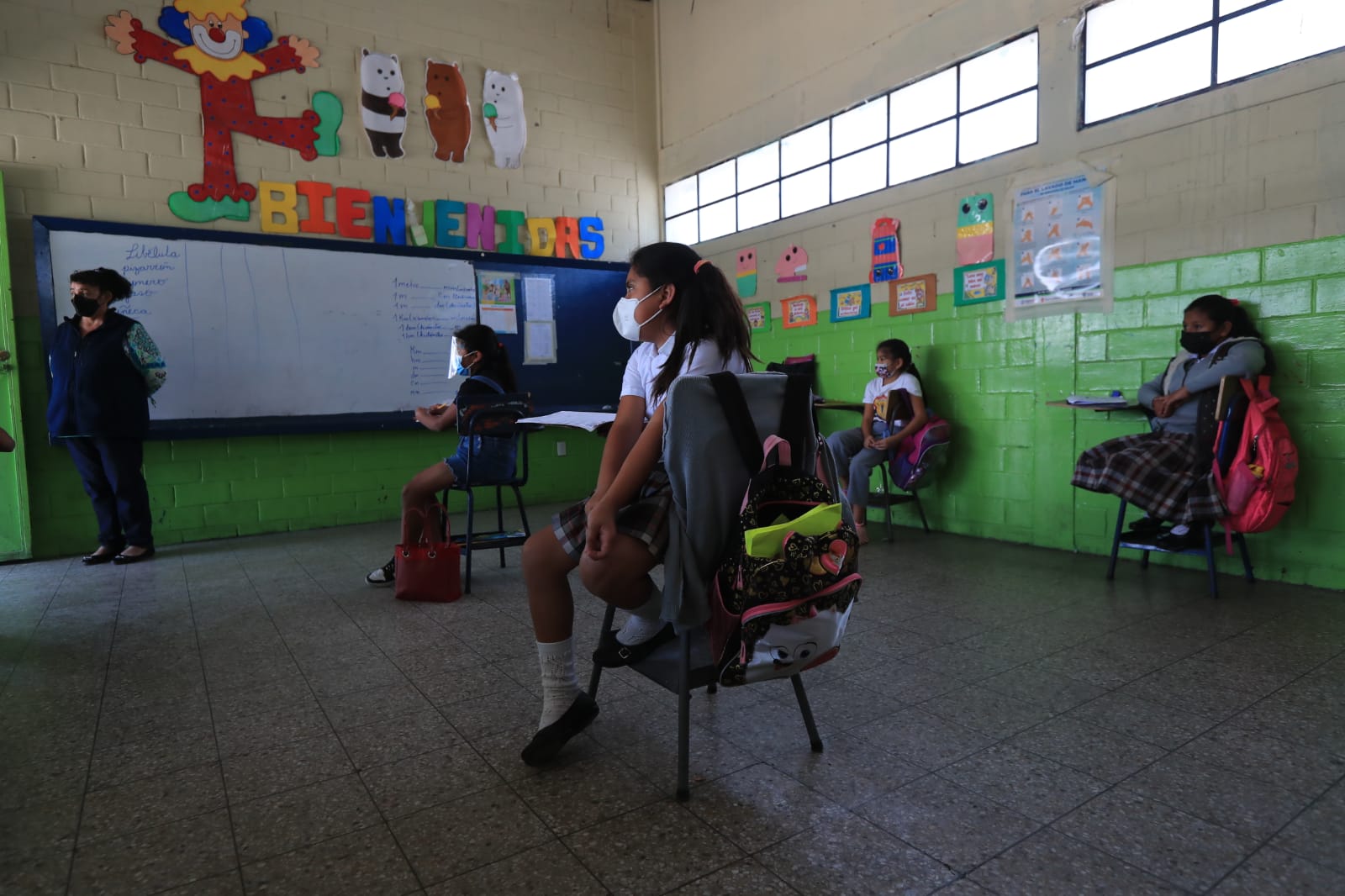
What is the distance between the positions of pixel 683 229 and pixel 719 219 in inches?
19.4

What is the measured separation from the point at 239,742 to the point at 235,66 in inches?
178

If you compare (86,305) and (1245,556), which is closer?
(1245,556)

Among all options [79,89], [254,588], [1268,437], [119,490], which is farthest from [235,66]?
[1268,437]

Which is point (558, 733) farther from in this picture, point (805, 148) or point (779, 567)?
point (805, 148)

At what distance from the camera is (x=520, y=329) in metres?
5.80

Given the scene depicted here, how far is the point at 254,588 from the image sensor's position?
3.51m

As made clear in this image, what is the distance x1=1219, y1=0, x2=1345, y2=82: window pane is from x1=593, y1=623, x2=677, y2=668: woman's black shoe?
339cm

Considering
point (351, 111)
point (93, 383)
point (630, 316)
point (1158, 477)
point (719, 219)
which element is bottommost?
point (1158, 477)

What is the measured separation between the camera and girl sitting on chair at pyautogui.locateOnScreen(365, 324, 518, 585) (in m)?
3.32

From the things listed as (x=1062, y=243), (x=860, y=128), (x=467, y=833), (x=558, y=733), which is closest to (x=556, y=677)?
(x=558, y=733)

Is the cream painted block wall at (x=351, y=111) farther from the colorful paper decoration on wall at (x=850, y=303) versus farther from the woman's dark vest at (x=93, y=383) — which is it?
the colorful paper decoration on wall at (x=850, y=303)

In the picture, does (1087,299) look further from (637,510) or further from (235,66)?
(235,66)

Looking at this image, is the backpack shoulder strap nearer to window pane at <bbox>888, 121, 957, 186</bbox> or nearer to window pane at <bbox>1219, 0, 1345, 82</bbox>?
window pane at <bbox>1219, 0, 1345, 82</bbox>

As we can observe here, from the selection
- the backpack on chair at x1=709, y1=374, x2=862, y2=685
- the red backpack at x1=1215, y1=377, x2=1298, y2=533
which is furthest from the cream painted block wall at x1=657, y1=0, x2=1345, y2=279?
the backpack on chair at x1=709, y1=374, x2=862, y2=685
